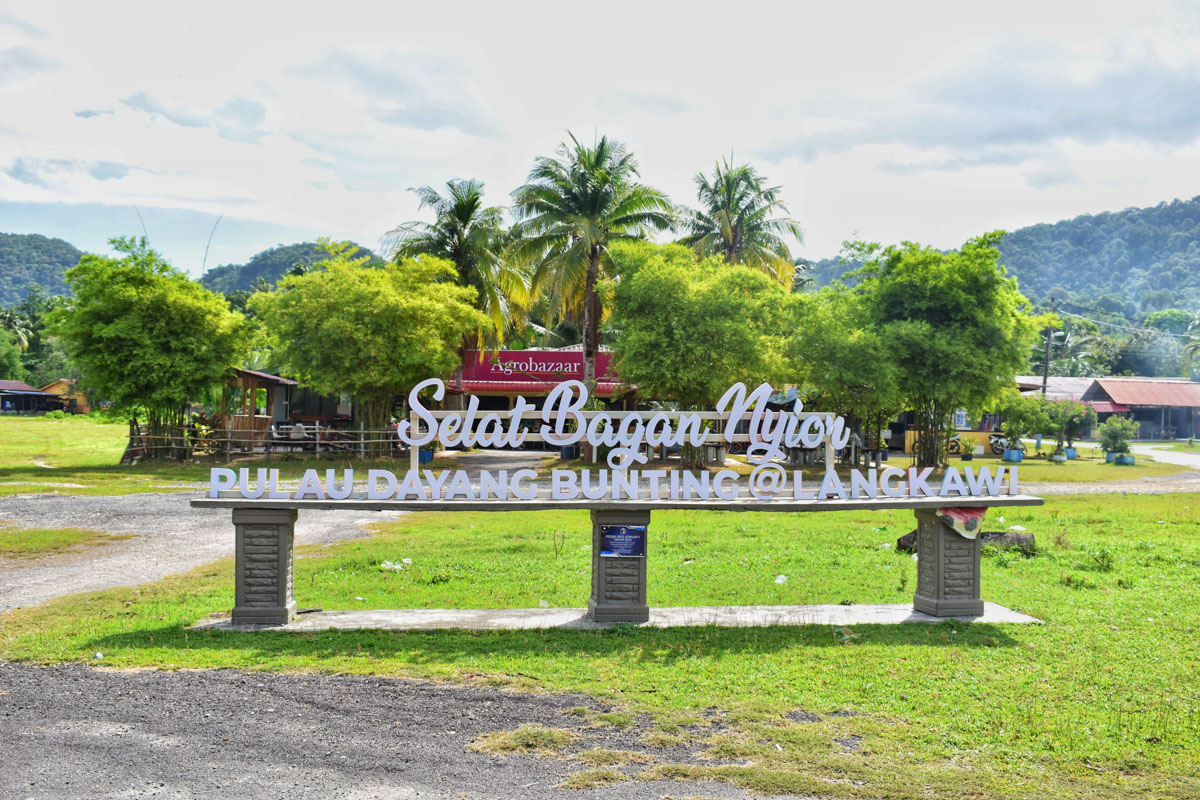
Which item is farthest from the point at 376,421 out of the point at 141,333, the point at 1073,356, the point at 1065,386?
the point at 1073,356

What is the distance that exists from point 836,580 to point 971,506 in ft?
11.4

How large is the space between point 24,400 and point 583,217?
243 feet

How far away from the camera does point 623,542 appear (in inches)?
467

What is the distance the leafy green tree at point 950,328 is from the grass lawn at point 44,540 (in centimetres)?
2710

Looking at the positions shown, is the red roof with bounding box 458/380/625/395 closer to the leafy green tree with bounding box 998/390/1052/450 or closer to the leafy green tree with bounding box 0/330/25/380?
the leafy green tree with bounding box 998/390/1052/450

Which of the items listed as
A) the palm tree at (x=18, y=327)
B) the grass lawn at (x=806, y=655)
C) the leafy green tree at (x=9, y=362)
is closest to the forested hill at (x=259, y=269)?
the palm tree at (x=18, y=327)

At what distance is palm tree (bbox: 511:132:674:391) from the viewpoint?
1433 inches

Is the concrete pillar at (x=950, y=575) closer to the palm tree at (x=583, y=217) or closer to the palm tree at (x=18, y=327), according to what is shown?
the palm tree at (x=583, y=217)

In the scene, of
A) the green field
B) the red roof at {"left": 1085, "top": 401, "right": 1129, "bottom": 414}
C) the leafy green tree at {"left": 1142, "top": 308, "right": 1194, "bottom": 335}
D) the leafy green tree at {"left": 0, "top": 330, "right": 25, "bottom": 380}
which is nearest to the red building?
the green field

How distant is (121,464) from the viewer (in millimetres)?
35125

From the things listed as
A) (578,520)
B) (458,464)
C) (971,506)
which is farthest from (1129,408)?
(971,506)

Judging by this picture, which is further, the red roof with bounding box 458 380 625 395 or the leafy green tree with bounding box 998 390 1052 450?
the leafy green tree with bounding box 998 390 1052 450

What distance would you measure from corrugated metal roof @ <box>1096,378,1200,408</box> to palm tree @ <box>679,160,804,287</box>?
135 ft

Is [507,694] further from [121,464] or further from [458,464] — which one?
[121,464]
